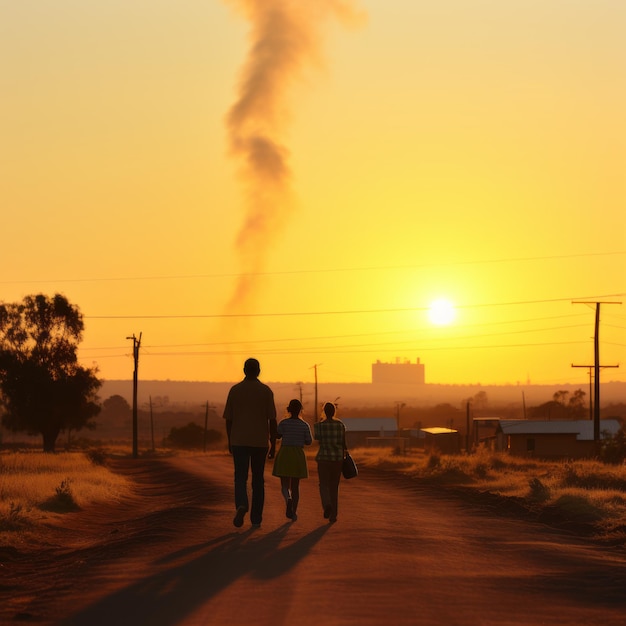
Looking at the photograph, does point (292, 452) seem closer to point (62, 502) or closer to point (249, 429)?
point (249, 429)

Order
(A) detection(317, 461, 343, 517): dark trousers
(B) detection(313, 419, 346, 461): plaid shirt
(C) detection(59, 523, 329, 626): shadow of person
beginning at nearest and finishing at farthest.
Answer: (C) detection(59, 523, 329, 626): shadow of person → (A) detection(317, 461, 343, 517): dark trousers → (B) detection(313, 419, 346, 461): plaid shirt

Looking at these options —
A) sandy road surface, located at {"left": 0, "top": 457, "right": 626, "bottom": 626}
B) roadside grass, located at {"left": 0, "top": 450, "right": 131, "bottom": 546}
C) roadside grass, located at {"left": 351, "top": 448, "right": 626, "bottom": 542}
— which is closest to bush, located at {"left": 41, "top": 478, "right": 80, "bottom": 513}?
roadside grass, located at {"left": 0, "top": 450, "right": 131, "bottom": 546}

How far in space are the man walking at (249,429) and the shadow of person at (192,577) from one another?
65cm

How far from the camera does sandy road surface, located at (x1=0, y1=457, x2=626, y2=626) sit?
8.86 metres

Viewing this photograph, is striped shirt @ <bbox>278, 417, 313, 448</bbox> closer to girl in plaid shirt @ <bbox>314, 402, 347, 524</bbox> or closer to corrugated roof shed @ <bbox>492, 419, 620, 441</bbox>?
girl in plaid shirt @ <bbox>314, 402, 347, 524</bbox>

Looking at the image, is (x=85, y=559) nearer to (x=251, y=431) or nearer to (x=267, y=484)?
(x=251, y=431)

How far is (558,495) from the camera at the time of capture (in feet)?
76.1

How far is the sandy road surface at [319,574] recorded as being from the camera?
8.86 meters

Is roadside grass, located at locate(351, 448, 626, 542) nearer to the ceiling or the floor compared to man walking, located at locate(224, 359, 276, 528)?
nearer to the floor

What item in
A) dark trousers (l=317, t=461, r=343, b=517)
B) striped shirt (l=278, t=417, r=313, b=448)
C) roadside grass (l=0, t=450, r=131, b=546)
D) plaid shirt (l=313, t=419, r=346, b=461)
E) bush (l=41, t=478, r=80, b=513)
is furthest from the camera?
bush (l=41, t=478, r=80, b=513)

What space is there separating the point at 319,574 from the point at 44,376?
203 ft

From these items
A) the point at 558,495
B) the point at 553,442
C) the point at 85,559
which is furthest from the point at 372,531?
the point at 553,442

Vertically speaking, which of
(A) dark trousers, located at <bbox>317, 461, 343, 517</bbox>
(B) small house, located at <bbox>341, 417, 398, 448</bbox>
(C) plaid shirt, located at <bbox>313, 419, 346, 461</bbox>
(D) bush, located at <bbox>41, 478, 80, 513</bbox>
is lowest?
(B) small house, located at <bbox>341, 417, 398, 448</bbox>

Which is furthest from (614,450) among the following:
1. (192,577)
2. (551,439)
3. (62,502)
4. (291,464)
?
(192,577)
